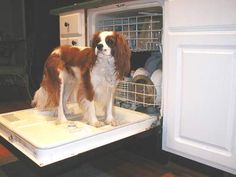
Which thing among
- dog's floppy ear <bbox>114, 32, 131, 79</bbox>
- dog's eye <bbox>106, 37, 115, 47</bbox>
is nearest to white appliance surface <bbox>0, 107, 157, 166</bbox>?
dog's floppy ear <bbox>114, 32, 131, 79</bbox>

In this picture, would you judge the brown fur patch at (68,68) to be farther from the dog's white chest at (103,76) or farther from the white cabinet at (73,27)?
the white cabinet at (73,27)

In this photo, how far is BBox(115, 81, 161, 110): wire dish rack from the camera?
152 cm

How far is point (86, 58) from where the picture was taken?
128cm

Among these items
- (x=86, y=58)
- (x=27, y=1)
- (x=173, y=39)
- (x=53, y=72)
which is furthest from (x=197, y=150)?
(x=27, y=1)

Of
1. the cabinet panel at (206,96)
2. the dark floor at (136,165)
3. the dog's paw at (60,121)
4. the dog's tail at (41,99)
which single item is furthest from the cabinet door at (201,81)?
the dog's tail at (41,99)

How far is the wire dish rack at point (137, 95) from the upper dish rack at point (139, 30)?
9.9 inches

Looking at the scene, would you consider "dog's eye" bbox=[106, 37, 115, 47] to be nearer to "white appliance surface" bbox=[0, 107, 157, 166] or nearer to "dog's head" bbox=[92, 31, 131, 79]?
"dog's head" bbox=[92, 31, 131, 79]

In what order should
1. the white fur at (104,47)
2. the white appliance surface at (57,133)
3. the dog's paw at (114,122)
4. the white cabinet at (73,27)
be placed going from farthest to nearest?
the white cabinet at (73,27), the dog's paw at (114,122), the white fur at (104,47), the white appliance surface at (57,133)

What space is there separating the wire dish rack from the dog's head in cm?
33

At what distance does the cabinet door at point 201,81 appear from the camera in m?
1.04

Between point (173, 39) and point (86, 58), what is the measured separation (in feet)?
1.41

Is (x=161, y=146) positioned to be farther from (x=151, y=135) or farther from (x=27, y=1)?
(x=27, y=1)

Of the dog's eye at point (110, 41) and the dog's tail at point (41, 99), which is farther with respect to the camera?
the dog's tail at point (41, 99)

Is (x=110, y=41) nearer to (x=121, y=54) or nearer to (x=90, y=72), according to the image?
(x=121, y=54)
